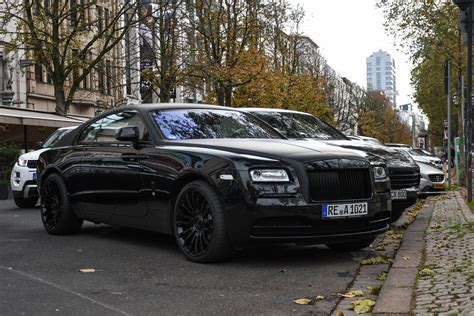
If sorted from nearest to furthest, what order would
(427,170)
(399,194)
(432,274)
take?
(432,274) < (399,194) < (427,170)

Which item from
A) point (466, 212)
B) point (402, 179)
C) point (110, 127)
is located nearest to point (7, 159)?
point (110, 127)

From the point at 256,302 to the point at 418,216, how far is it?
7.17 m

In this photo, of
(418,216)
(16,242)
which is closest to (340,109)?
(418,216)

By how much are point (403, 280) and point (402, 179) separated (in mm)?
4485

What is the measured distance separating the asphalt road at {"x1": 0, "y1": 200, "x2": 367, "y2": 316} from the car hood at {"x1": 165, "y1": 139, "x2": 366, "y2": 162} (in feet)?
3.50

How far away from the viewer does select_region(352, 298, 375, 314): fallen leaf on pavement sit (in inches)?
176

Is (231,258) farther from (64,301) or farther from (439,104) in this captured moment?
(439,104)

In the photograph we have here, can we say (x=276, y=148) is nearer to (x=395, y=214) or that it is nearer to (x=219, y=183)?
(x=219, y=183)

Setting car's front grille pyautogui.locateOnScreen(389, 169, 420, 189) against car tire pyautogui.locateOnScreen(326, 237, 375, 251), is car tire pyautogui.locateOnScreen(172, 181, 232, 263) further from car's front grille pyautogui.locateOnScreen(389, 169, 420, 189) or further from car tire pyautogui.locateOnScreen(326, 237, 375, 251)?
car's front grille pyautogui.locateOnScreen(389, 169, 420, 189)

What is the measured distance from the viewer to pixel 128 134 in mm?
6766

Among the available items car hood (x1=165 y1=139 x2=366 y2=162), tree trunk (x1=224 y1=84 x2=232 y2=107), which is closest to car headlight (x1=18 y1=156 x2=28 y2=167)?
car hood (x1=165 y1=139 x2=366 y2=162)

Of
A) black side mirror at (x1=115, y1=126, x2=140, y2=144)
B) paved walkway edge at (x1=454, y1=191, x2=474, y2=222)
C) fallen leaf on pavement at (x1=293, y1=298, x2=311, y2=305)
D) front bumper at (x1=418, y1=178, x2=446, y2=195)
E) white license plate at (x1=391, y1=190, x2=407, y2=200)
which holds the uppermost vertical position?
black side mirror at (x1=115, y1=126, x2=140, y2=144)

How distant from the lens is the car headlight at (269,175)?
583 centimetres

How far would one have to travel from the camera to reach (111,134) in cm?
758
